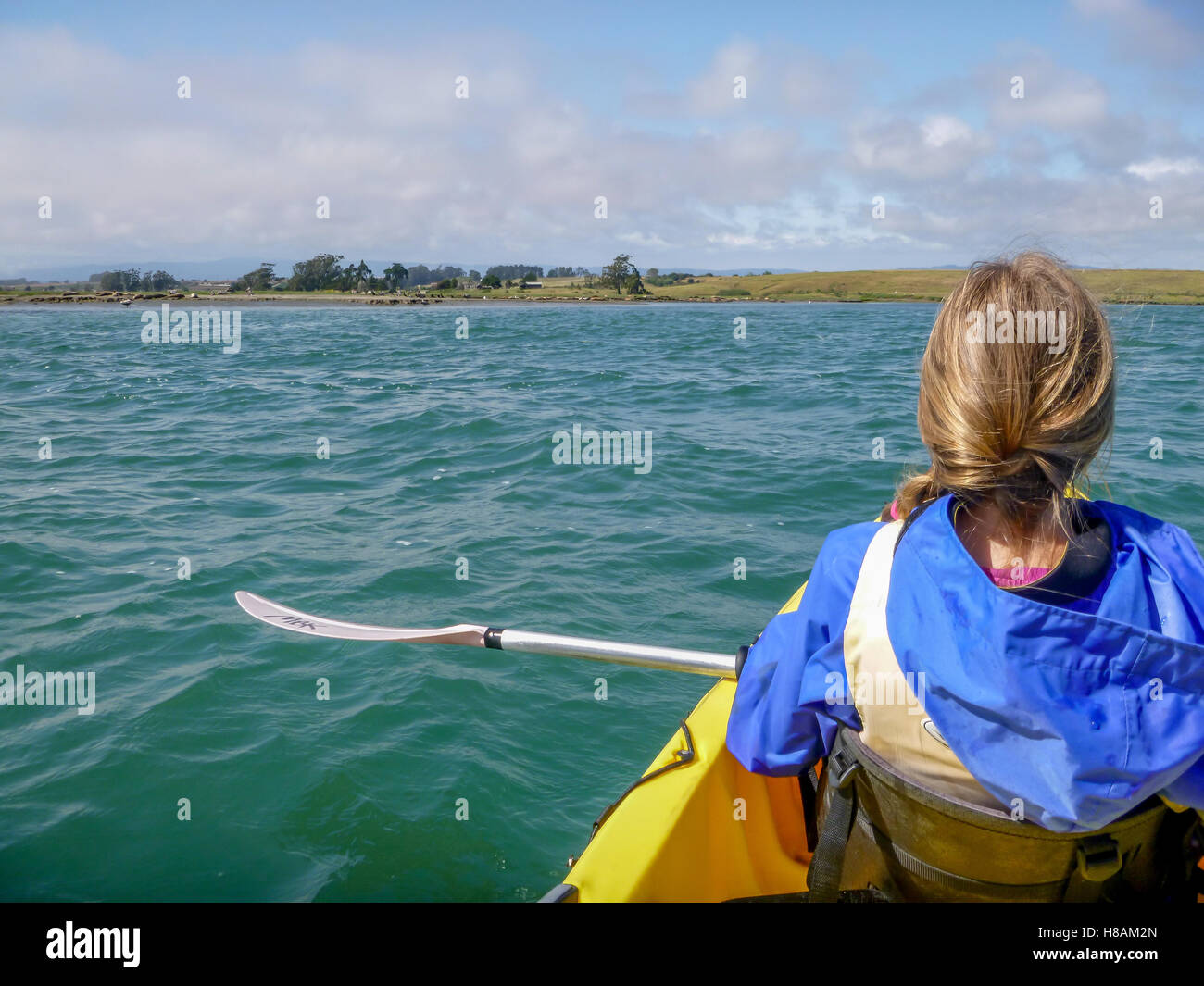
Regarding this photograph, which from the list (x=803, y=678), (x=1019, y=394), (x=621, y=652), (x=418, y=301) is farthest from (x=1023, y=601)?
(x=418, y=301)

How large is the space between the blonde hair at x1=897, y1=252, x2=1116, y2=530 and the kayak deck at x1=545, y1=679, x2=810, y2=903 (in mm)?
1394

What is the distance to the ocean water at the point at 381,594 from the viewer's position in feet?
13.9

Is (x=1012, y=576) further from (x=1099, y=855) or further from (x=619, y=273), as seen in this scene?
(x=619, y=273)

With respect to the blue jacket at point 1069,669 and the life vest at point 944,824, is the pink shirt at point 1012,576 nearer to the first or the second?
the blue jacket at point 1069,669

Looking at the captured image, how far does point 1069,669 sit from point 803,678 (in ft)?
1.80

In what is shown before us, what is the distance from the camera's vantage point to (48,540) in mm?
7859

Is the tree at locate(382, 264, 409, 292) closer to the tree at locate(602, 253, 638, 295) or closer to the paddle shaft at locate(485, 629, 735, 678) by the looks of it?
the tree at locate(602, 253, 638, 295)

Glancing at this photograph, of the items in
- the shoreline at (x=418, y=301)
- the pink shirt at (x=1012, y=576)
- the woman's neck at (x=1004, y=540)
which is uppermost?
the shoreline at (x=418, y=301)

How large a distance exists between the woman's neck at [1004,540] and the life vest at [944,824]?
0.44 ft

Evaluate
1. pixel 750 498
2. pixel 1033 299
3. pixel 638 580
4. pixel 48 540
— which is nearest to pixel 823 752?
pixel 1033 299

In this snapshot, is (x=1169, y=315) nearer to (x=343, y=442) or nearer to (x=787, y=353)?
(x=787, y=353)

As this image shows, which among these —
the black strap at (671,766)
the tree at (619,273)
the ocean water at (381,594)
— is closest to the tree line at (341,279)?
the tree at (619,273)

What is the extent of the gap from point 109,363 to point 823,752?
24.7 metres

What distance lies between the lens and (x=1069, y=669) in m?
1.41
